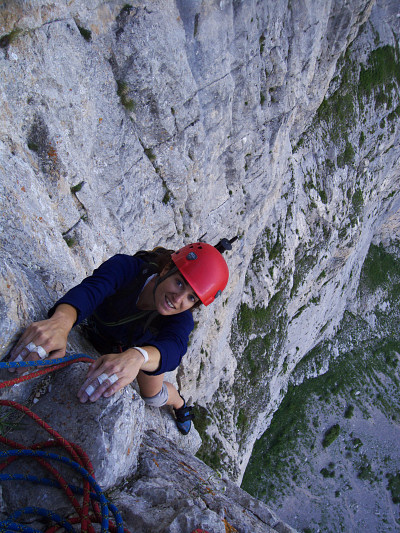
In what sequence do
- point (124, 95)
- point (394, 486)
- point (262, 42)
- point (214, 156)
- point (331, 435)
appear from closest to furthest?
1. point (124, 95)
2. point (214, 156)
3. point (262, 42)
4. point (394, 486)
5. point (331, 435)

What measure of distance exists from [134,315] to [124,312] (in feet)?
0.73

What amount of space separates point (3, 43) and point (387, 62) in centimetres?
2868

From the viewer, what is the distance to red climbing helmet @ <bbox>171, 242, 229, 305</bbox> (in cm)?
462

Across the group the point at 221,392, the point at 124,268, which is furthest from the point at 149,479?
the point at 221,392

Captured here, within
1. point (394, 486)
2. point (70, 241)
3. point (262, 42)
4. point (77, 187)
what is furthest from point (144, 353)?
point (394, 486)

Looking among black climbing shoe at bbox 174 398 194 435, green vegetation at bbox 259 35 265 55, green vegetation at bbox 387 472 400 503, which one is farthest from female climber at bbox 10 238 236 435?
green vegetation at bbox 387 472 400 503

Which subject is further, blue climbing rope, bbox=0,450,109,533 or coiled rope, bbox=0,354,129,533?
blue climbing rope, bbox=0,450,109,533

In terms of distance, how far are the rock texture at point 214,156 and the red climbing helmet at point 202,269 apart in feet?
6.14

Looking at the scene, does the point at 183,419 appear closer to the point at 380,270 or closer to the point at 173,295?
the point at 173,295

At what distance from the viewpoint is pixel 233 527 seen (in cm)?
385

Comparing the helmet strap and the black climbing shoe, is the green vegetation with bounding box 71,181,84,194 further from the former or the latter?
the black climbing shoe

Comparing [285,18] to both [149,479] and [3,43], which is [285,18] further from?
[149,479]

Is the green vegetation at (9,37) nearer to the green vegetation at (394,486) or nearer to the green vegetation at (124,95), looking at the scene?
the green vegetation at (124,95)

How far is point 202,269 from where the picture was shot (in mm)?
4836
